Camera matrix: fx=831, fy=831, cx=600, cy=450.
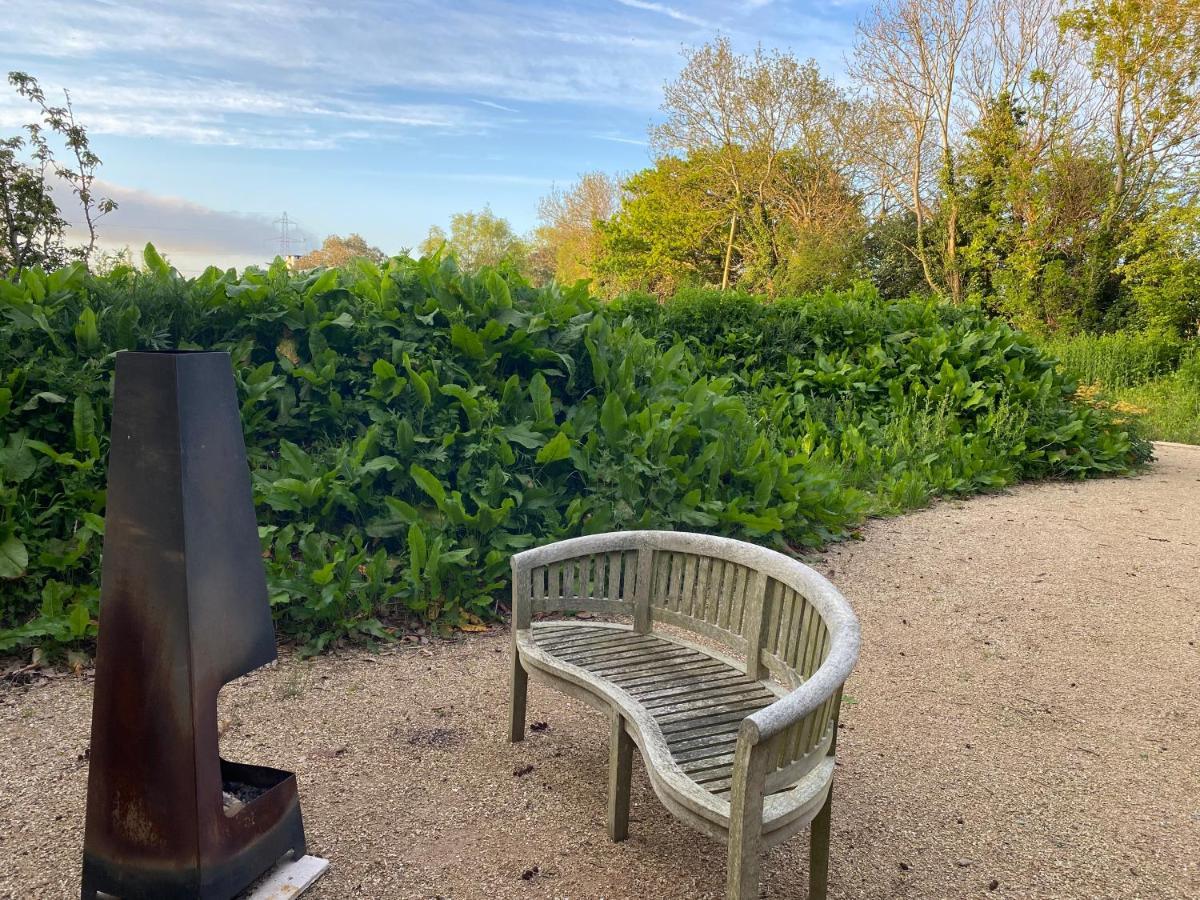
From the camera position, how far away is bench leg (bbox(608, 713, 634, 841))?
8.27 feet

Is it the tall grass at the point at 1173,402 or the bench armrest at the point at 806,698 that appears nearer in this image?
the bench armrest at the point at 806,698

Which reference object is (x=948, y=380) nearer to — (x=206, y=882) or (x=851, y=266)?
(x=206, y=882)

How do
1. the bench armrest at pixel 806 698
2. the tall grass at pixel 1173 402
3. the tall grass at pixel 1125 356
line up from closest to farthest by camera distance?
the bench armrest at pixel 806 698
the tall grass at pixel 1173 402
the tall grass at pixel 1125 356

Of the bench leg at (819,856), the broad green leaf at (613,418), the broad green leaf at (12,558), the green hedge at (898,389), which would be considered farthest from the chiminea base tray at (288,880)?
the green hedge at (898,389)

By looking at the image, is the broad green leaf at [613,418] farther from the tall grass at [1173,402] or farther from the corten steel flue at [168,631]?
the tall grass at [1173,402]

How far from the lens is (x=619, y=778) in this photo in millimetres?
2525

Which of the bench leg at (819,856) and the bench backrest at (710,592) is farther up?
the bench backrest at (710,592)

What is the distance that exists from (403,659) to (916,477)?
17.0ft

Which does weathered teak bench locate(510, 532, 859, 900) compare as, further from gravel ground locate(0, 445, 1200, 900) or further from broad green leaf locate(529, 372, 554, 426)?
broad green leaf locate(529, 372, 554, 426)

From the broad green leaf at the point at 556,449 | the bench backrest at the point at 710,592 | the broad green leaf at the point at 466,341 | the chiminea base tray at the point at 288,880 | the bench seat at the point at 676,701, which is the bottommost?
the chiminea base tray at the point at 288,880

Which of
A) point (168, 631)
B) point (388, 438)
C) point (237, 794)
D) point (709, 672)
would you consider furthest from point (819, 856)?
point (388, 438)

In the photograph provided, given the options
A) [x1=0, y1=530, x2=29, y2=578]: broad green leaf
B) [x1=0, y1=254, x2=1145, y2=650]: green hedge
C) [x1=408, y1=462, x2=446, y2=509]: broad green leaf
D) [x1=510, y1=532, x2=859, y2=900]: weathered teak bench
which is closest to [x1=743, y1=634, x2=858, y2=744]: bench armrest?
[x1=510, y1=532, x2=859, y2=900]: weathered teak bench

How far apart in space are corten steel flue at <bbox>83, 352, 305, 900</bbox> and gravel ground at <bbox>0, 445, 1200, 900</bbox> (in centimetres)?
40

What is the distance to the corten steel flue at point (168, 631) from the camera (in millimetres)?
1973
